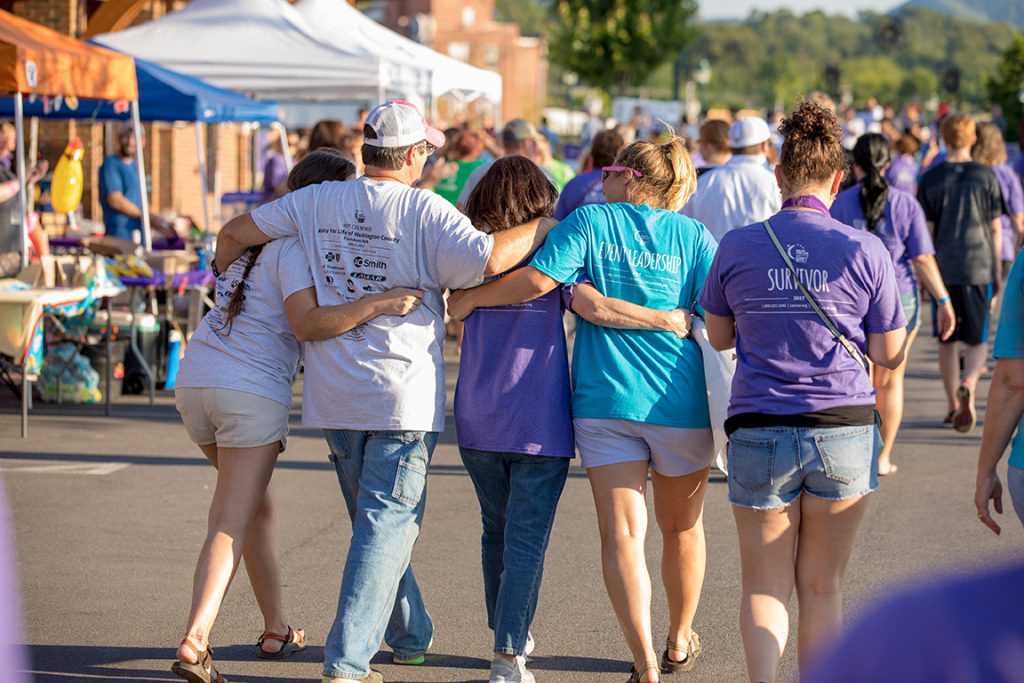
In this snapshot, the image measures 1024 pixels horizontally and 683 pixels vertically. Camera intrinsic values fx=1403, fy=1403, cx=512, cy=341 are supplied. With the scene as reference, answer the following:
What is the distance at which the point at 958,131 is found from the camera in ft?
31.4

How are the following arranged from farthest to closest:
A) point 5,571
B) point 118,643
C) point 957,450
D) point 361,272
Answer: point 957,450 → point 118,643 → point 361,272 → point 5,571

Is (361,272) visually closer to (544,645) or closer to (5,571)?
(544,645)

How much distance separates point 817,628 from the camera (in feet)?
13.3

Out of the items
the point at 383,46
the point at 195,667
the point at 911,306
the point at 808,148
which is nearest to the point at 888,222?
the point at 911,306

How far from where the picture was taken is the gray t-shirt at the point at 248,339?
4.56m

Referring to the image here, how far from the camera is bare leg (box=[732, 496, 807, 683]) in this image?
3.97m

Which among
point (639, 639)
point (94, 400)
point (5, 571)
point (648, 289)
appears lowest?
point (94, 400)

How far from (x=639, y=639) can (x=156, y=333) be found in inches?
284

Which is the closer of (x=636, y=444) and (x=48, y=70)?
(x=636, y=444)

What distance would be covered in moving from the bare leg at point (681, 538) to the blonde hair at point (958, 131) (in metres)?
5.74

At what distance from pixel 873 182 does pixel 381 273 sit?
4.15 m

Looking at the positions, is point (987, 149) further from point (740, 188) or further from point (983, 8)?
point (740, 188)

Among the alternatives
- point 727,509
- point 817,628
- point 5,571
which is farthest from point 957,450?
point 5,571

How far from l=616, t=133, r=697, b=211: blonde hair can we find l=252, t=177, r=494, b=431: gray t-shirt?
58 cm
